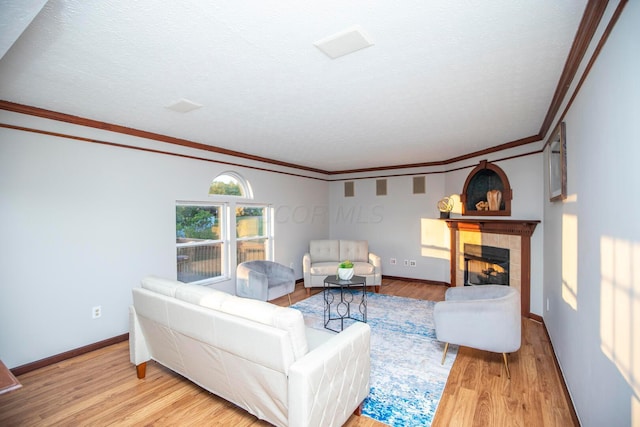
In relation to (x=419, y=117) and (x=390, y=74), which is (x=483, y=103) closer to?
(x=419, y=117)

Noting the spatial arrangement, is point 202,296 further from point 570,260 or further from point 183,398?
point 570,260

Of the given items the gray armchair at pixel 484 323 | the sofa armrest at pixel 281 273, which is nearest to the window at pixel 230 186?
the sofa armrest at pixel 281 273

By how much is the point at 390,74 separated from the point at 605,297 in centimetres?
182

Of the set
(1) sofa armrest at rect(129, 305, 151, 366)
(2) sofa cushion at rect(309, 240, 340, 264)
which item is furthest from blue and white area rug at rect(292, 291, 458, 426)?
(1) sofa armrest at rect(129, 305, 151, 366)

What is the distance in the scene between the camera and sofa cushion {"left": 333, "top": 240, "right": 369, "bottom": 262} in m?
5.84

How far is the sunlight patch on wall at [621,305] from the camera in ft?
3.90

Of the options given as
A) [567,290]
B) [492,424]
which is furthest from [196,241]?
[567,290]

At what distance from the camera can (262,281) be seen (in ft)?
13.7

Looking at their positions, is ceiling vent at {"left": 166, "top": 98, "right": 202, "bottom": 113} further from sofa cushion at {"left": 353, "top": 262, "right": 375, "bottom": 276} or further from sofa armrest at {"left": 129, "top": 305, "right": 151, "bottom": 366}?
sofa cushion at {"left": 353, "top": 262, "right": 375, "bottom": 276}

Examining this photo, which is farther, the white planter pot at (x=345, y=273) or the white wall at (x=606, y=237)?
the white planter pot at (x=345, y=273)

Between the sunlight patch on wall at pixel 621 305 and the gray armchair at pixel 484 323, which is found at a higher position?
the sunlight patch on wall at pixel 621 305

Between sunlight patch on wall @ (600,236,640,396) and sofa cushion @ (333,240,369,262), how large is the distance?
4310 millimetres

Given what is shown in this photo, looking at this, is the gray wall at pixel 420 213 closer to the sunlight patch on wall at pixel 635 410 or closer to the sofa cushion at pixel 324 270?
the sofa cushion at pixel 324 270

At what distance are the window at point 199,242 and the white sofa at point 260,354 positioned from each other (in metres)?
1.86
